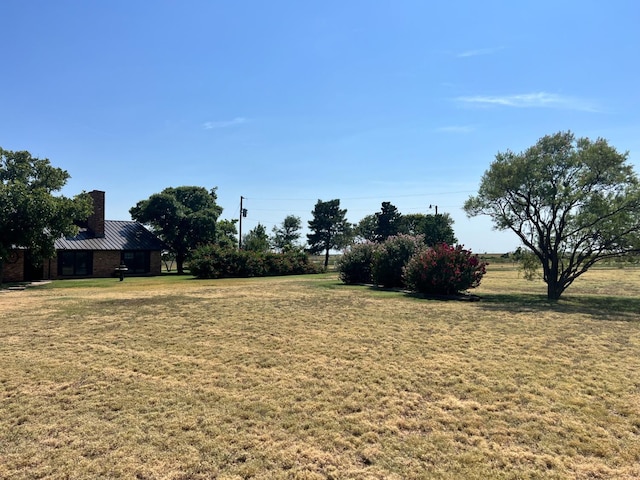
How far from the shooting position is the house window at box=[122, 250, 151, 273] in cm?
2841

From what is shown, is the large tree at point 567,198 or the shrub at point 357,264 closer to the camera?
the large tree at point 567,198

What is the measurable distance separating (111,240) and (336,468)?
94.2ft

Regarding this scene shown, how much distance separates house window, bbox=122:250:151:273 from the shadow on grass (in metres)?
23.2

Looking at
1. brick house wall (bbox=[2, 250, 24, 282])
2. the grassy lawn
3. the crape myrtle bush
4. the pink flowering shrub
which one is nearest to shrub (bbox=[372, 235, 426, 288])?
the pink flowering shrub

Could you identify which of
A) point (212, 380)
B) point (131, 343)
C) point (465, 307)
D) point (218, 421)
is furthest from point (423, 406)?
point (465, 307)

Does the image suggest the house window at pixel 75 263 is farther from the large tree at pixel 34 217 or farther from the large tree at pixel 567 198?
the large tree at pixel 567 198

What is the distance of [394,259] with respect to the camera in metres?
17.7

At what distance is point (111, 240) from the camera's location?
28.0 metres

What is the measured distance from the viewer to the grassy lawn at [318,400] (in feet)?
10.4

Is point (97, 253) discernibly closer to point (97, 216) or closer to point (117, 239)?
point (117, 239)

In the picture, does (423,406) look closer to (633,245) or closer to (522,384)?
(522,384)

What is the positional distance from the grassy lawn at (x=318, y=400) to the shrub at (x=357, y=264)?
11.2 m

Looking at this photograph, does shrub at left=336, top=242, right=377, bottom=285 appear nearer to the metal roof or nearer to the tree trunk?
the tree trunk

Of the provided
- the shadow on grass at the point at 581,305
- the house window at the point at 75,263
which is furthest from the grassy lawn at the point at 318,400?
the house window at the point at 75,263
